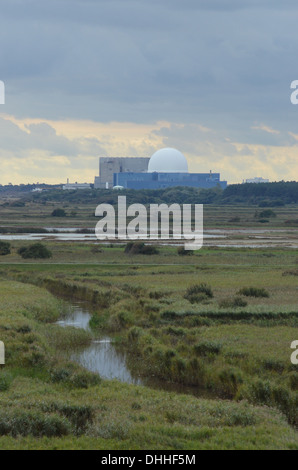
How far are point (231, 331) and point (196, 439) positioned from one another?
9.83 m

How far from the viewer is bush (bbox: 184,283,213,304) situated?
2847 cm

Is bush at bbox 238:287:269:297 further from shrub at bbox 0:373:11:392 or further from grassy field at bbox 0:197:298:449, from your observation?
shrub at bbox 0:373:11:392

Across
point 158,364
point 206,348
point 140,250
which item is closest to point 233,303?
point 206,348

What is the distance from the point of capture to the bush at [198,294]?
93.4 feet

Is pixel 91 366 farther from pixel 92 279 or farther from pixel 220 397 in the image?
pixel 92 279

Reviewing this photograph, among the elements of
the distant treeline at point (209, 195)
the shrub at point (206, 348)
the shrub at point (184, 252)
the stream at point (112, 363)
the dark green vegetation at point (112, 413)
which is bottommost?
the stream at point (112, 363)

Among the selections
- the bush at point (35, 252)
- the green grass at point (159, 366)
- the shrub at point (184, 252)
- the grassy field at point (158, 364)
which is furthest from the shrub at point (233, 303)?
the bush at point (35, 252)

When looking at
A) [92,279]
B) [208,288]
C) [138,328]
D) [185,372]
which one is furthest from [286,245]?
[185,372]

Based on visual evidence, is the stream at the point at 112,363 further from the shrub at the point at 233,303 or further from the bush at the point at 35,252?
the bush at the point at 35,252

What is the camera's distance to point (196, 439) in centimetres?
A: 1223

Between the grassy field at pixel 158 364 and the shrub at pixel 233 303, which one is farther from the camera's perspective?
the shrub at pixel 233 303

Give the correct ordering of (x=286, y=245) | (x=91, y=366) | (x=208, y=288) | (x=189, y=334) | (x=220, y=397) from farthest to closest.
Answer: (x=286, y=245) < (x=208, y=288) < (x=189, y=334) < (x=91, y=366) < (x=220, y=397)

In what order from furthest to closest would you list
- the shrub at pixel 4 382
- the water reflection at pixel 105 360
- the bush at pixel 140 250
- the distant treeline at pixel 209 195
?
the distant treeline at pixel 209 195 → the bush at pixel 140 250 → the water reflection at pixel 105 360 → the shrub at pixel 4 382
